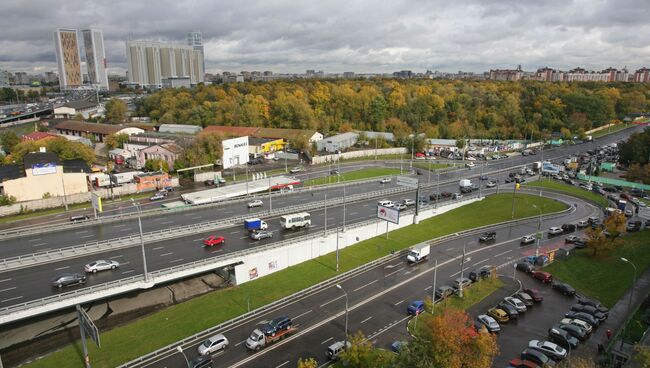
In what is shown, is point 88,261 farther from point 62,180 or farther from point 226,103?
point 226,103

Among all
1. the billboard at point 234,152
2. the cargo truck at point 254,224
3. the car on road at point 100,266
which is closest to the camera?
the car on road at point 100,266

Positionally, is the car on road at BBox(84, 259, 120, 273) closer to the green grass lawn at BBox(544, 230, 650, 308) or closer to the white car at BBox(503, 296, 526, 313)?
the white car at BBox(503, 296, 526, 313)

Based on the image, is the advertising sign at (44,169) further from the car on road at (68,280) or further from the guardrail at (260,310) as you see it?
the guardrail at (260,310)

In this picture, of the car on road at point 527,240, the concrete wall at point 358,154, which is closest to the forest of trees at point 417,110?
the concrete wall at point 358,154

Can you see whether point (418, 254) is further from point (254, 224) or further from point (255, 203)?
point (255, 203)

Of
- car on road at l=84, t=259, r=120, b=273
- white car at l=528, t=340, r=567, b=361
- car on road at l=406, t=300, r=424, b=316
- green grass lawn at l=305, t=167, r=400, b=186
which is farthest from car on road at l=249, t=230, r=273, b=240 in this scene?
green grass lawn at l=305, t=167, r=400, b=186

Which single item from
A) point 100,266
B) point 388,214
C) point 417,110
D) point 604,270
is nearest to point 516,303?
point 604,270

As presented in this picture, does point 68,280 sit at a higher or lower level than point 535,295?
higher

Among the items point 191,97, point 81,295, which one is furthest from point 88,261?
point 191,97
